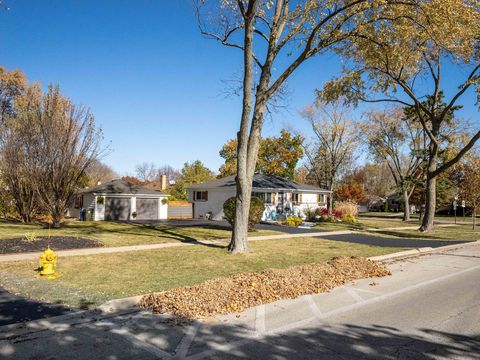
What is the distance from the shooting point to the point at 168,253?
42.3ft

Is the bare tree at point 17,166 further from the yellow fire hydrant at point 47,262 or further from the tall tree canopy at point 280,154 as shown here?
the tall tree canopy at point 280,154

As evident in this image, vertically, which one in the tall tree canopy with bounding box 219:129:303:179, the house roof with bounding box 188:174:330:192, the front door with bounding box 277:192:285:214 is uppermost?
the tall tree canopy with bounding box 219:129:303:179

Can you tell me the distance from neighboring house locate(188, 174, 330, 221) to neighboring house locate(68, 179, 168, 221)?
3470mm

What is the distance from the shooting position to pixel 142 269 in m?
10.1

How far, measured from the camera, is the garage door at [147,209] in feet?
109

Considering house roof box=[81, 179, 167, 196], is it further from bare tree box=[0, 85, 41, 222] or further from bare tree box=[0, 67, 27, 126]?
bare tree box=[0, 67, 27, 126]

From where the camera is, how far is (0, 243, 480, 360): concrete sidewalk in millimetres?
4867

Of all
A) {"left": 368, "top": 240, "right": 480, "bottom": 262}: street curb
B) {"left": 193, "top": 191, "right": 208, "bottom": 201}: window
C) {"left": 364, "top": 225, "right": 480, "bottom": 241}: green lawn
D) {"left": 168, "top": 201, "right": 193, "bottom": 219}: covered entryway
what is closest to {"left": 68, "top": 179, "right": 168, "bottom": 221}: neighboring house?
{"left": 168, "top": 201, "right": 193, "bottom": 219}: covered entryway

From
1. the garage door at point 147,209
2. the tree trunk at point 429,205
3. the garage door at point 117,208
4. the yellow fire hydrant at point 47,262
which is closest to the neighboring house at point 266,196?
the garage door at point 147,209

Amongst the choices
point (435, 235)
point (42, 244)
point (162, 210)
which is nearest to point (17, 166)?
point (42, 244)

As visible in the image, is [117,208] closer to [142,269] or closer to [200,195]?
[200,195]

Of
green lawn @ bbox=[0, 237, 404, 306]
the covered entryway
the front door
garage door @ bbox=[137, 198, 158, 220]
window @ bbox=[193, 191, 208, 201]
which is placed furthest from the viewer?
the covered entryway

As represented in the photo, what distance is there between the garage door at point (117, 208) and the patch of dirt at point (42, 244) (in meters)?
16.1

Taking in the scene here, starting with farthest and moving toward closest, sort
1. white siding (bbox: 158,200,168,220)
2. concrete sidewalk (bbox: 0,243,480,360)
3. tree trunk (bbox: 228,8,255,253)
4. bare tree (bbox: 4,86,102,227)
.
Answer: white siding (bbox: 158,200,168,220)
bare tree (bbox: 4,86,102,227)
tree trunk (bbox: 228,8,255,253)
concrete sidewalk (bbox: 0,243,480,360)
